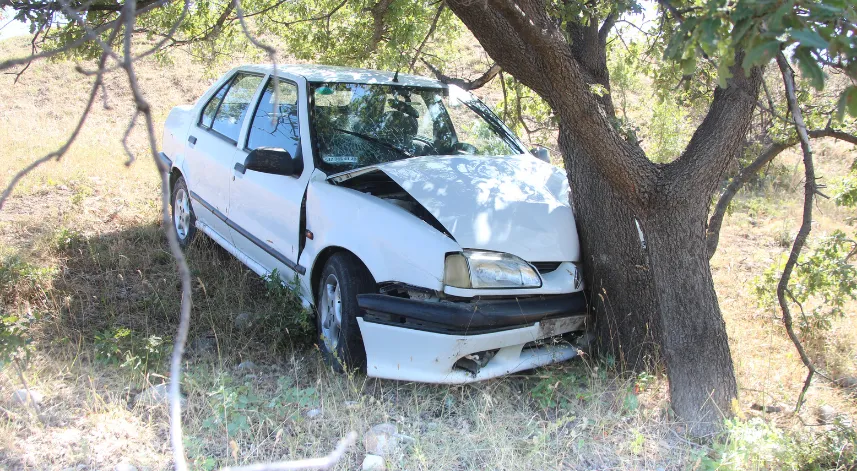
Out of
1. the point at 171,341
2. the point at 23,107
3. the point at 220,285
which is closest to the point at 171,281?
the point at 220,285

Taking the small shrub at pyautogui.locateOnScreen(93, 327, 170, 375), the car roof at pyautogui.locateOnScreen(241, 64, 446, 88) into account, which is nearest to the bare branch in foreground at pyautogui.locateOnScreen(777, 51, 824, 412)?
the car roof at pyautogui.locateOnScreen(241, 64, 446, 88)

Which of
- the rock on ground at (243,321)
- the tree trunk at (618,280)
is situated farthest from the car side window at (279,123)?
the tree trunk at (618,280)

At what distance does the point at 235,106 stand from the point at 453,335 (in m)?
2.90

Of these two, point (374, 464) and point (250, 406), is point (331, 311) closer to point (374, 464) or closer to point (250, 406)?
point (250, 406)

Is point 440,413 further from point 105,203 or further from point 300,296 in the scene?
point 105,203

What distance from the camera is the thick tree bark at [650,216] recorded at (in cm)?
363

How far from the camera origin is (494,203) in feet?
12.7

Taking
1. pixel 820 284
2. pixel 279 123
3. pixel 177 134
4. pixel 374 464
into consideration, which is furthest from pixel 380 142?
pixel 820 284

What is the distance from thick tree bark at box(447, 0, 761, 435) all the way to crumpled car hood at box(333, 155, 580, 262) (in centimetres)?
28

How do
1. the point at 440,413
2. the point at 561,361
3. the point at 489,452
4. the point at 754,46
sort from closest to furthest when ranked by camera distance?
1. the point at 754,46
2. the point at 489,452
3. the point at 440,413
4. the point at 561,361

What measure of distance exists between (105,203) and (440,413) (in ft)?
17.5

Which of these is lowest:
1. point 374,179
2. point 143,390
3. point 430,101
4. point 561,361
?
point 143,390

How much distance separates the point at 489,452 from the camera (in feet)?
10.4

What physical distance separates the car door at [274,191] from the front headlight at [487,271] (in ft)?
3.86
